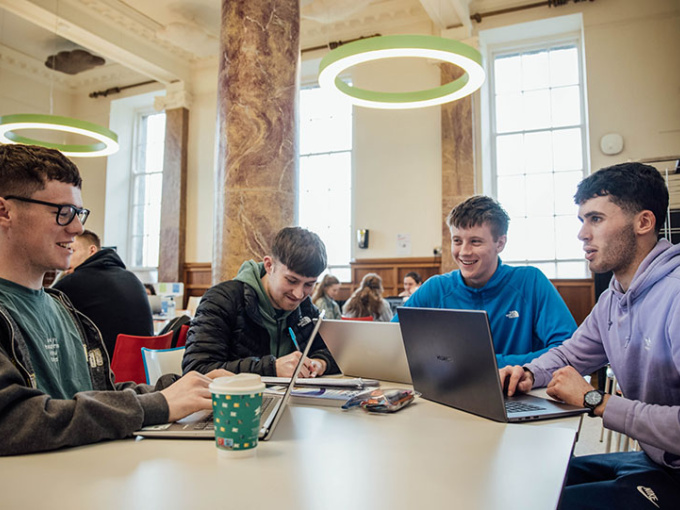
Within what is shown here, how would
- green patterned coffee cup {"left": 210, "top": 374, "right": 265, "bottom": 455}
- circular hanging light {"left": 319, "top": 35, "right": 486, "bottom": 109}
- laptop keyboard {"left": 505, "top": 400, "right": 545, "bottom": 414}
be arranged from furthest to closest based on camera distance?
1. circular hanging light {"left": 319, "top": 35, "right": 486, "bottom": 109}
2. laptop keyboard {"left": 505, "top": 400, "right": 545, "bottom": 414}
3. green patterned coffee cup {"left": 210, "top": 374, "right": 265, "bottom": 455}

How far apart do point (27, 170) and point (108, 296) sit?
1.89m

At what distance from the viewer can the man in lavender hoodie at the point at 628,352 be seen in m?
1.28

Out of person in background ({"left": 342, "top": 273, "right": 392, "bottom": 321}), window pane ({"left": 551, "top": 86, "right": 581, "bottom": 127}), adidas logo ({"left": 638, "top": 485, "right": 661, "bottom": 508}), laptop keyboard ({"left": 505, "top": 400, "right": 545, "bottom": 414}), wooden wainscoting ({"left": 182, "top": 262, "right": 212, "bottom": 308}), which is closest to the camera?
adidas logo ({"left": 638, "top": 485, "right": 661, "bottom": 508})

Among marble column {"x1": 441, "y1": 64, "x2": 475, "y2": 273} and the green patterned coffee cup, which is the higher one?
marble column {"x1": 441, "y1": 64, "x2": 475, "y2": 273}

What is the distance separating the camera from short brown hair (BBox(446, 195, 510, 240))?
2.25 meters

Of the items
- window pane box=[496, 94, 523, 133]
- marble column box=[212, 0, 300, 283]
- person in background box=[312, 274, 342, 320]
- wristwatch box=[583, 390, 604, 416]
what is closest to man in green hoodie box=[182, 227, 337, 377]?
wristwatch box=[583, 390, 604, 416]

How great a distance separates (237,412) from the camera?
947mm

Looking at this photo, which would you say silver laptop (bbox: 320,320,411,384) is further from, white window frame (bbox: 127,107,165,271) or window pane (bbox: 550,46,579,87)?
white window frame (bbox: 127,107,165,271)

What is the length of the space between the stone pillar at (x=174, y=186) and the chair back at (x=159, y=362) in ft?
24.3

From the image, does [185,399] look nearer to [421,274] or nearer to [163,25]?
[421,274]

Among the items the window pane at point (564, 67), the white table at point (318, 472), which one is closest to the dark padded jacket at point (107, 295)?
the white table at point (318, 472)

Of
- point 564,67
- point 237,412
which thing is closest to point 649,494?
point 237,412

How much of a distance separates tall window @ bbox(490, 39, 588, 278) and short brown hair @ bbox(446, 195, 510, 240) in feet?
17.1

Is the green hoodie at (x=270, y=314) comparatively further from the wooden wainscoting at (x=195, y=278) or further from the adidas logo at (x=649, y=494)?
the wooden wainscoting at (x=195, y=278)
